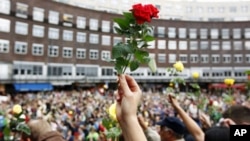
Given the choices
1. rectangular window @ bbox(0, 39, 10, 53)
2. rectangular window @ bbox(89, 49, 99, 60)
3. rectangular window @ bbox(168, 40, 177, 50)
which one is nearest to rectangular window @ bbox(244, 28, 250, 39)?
rectangular window @ bbox(168, 40, 177, 50)

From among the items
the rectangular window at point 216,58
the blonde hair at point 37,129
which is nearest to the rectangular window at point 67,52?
the rectangular window at point 216,58

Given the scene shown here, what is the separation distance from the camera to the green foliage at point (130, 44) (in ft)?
5.11

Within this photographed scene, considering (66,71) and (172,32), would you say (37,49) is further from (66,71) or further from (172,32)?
(172,32)

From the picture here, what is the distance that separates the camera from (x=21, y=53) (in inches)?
1152

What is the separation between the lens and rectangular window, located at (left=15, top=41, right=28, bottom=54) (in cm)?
2883

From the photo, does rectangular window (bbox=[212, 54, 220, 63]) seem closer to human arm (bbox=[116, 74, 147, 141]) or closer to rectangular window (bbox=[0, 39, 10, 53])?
rectangular window (bbox=[0, 39, 10, 53])

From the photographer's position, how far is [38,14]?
3047cm

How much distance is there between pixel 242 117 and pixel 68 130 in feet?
24.5

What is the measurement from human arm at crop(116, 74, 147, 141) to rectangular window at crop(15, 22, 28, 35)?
29287 mm

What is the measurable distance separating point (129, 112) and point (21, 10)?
2981 cm

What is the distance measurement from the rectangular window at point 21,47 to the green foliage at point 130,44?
28.8 meters

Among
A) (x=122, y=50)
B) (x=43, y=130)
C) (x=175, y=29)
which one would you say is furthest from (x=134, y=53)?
(x=175, y=29)

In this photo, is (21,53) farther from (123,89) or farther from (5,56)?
(123,89)

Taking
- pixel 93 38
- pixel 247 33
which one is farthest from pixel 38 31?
pixel 247 33
